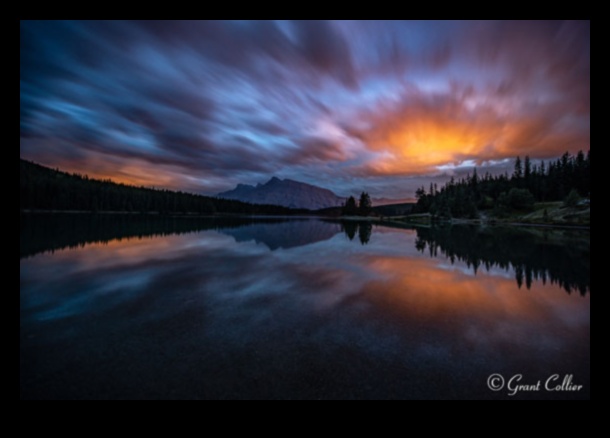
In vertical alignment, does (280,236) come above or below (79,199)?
below

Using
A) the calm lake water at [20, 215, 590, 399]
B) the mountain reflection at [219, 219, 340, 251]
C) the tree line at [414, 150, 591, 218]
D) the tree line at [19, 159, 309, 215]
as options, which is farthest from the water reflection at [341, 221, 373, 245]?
the tree line at [19, 159, 309, 215]

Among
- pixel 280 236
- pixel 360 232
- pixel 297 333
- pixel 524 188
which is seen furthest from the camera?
pixel 524 188

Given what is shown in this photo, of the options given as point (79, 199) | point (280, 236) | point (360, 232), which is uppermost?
point (79, 199)

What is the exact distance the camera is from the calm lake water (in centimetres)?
654

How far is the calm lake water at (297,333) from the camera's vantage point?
6.54 m

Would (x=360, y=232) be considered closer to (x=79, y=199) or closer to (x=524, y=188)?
(x=524, y=188)

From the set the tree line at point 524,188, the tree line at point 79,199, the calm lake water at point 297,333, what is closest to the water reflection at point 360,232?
the calm lake water at point 297,333

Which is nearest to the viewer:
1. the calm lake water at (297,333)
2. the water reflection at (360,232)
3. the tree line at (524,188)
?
the calm lake water at (297,333)

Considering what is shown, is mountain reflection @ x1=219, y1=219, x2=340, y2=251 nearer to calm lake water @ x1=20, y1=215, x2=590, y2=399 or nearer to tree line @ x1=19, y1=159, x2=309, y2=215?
calm lake water @ x1=20, y1=215, x2=590, y2=399

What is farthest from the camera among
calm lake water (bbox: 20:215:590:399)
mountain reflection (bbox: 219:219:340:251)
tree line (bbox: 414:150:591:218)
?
tree line (bbox: 414:150:591:218)

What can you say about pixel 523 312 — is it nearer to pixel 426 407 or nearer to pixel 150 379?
pixel 426 407

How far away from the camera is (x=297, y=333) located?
31.3ft

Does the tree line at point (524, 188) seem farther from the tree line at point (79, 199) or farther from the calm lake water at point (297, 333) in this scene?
the tree line at point (79, 199)

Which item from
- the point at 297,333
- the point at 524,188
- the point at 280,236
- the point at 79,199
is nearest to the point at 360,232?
the point at 280,236
